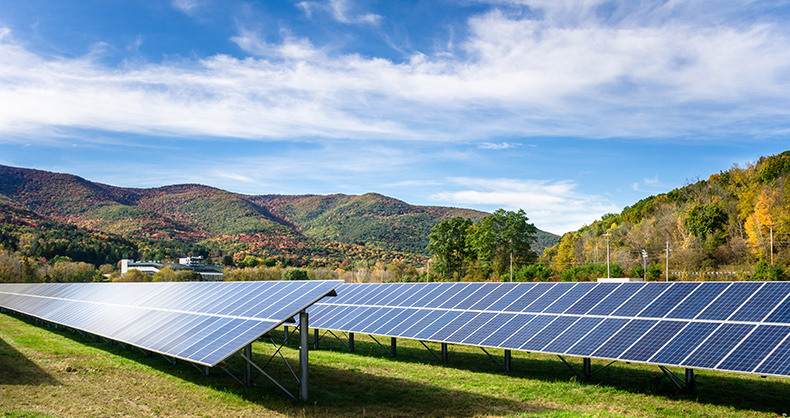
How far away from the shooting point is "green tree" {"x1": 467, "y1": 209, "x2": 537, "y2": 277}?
8175 cm

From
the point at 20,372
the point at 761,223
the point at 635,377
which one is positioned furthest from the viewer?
the point at 761,223

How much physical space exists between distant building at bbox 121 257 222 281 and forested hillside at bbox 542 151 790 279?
7153cm

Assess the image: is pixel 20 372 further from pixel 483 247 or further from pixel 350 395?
pixel 483 247

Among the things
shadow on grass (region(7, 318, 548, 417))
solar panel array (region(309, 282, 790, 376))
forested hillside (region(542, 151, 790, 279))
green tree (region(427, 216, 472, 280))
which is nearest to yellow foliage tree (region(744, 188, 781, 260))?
forested hillside (region(542, 151, 790, 279))

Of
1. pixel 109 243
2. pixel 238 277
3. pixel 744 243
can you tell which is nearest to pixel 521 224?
pixel 744 243

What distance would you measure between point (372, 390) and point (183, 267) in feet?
377

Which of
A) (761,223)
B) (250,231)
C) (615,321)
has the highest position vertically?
(250,231)

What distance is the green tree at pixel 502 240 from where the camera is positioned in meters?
81.8

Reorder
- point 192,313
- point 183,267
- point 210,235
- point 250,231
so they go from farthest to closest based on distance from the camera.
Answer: point 210,235 < point 250,231 < point 183,267 < point 192,313

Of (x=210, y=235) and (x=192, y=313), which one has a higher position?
(x=210, y=235)

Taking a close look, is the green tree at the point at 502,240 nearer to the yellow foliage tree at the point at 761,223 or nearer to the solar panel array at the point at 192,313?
the yellow foliage tree at the point at 761,223

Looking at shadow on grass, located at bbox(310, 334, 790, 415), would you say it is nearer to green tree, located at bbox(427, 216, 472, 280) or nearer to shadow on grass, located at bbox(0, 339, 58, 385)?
shadow on grass, located at bbox(0, 339, 58, 385)

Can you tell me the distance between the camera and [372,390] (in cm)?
1652

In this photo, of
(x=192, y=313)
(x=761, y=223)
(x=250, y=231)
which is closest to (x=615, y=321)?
(x=192, y=313)
